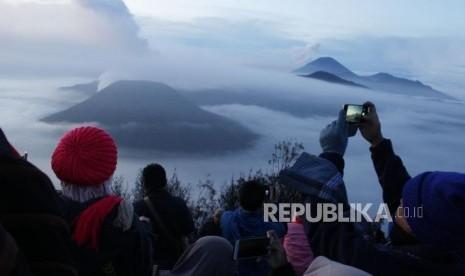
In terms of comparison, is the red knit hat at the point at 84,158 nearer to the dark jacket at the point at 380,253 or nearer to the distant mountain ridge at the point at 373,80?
the dark jacket at the point at 380,253

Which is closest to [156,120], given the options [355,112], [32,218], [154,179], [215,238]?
[154,179]

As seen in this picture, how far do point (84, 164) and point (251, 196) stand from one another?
1.62m

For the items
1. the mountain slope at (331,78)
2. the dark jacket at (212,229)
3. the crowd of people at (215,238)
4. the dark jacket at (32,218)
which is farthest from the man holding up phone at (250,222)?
the mountain slope at (331,78)

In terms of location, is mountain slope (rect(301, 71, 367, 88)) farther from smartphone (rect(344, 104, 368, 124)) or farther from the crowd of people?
the crowd of people

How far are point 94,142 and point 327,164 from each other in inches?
35.6

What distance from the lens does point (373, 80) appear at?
263 ft

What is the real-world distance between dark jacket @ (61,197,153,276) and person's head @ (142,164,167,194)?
1.66 m

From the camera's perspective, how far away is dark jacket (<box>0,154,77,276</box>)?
136 cm

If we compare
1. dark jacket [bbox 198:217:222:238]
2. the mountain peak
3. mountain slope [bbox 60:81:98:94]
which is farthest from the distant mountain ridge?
dark jacket [bbox 198:217:222:238]

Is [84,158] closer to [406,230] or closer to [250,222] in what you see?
[406,230]

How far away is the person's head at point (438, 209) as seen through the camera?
1851 millimetres

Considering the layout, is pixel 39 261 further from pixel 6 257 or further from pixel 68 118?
pixel 68 118

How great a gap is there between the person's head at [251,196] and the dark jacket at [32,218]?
244 centimetres

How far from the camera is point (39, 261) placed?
4.50ft
